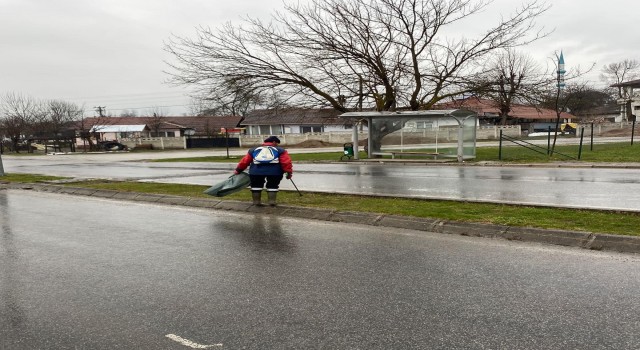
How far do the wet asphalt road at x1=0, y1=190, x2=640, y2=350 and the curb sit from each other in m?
0.29

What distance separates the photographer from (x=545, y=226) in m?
6.28

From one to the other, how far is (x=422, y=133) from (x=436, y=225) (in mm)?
17225

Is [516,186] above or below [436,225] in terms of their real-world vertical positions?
below

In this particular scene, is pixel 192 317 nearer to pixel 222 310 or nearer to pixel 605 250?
pixel 222 310

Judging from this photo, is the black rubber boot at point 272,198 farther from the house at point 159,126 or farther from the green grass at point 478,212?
the house at point 159,126

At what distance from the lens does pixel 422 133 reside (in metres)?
23.4

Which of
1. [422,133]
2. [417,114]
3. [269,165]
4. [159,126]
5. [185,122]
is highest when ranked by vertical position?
[185,122]

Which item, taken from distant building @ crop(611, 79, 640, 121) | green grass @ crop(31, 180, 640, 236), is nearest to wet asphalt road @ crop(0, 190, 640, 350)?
green grass @ crop(31, 180, 640, 236)

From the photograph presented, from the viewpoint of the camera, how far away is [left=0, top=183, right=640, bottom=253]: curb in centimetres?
555

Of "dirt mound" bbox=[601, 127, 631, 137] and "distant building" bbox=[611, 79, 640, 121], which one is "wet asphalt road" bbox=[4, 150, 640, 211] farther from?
"distant building" bbox=[611, 79, 640, 121]

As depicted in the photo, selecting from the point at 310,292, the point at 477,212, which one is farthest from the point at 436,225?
the point at 310,292

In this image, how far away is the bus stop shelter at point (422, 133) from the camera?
70.0 ft

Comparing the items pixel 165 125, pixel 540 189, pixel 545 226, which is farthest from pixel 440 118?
pixel 165 125

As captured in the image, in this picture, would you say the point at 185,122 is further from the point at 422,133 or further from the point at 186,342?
the point at 186,342
